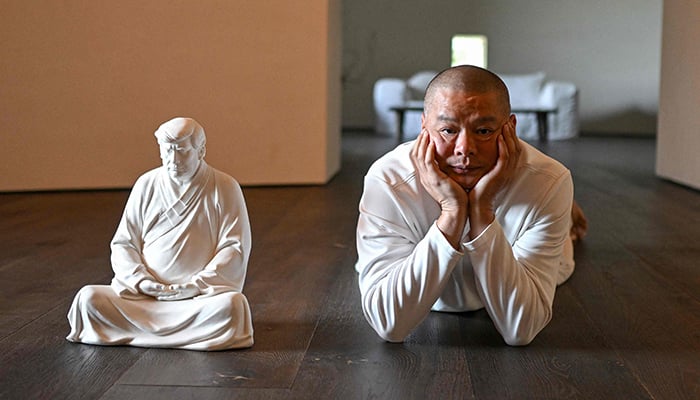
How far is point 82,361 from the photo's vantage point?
276 cm

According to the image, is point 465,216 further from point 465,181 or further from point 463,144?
point 463,144

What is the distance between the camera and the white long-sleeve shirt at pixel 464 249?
9.20ft

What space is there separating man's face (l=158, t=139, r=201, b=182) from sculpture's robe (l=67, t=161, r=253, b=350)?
4cm

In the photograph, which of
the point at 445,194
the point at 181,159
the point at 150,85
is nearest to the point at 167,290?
the point at 181,159

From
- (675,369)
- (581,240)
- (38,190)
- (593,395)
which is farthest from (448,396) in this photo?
(38,190)

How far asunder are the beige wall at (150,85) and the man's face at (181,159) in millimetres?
4055

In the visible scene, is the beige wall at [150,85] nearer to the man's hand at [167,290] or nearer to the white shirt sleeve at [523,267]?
the man's hand at [167,290]

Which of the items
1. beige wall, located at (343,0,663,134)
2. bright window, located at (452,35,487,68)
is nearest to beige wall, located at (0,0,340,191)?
beige wall, located at (343,0,663,134)

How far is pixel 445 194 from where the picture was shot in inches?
109

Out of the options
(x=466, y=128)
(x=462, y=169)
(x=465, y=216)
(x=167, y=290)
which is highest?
(x=466, y=128)

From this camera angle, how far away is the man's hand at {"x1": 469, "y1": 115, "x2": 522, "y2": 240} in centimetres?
274

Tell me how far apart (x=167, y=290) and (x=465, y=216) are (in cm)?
90

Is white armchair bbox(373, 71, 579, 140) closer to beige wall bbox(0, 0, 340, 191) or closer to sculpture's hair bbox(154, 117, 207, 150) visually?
beige wall bbox(0, 0, 340, 191)

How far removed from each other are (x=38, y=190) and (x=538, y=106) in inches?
330
